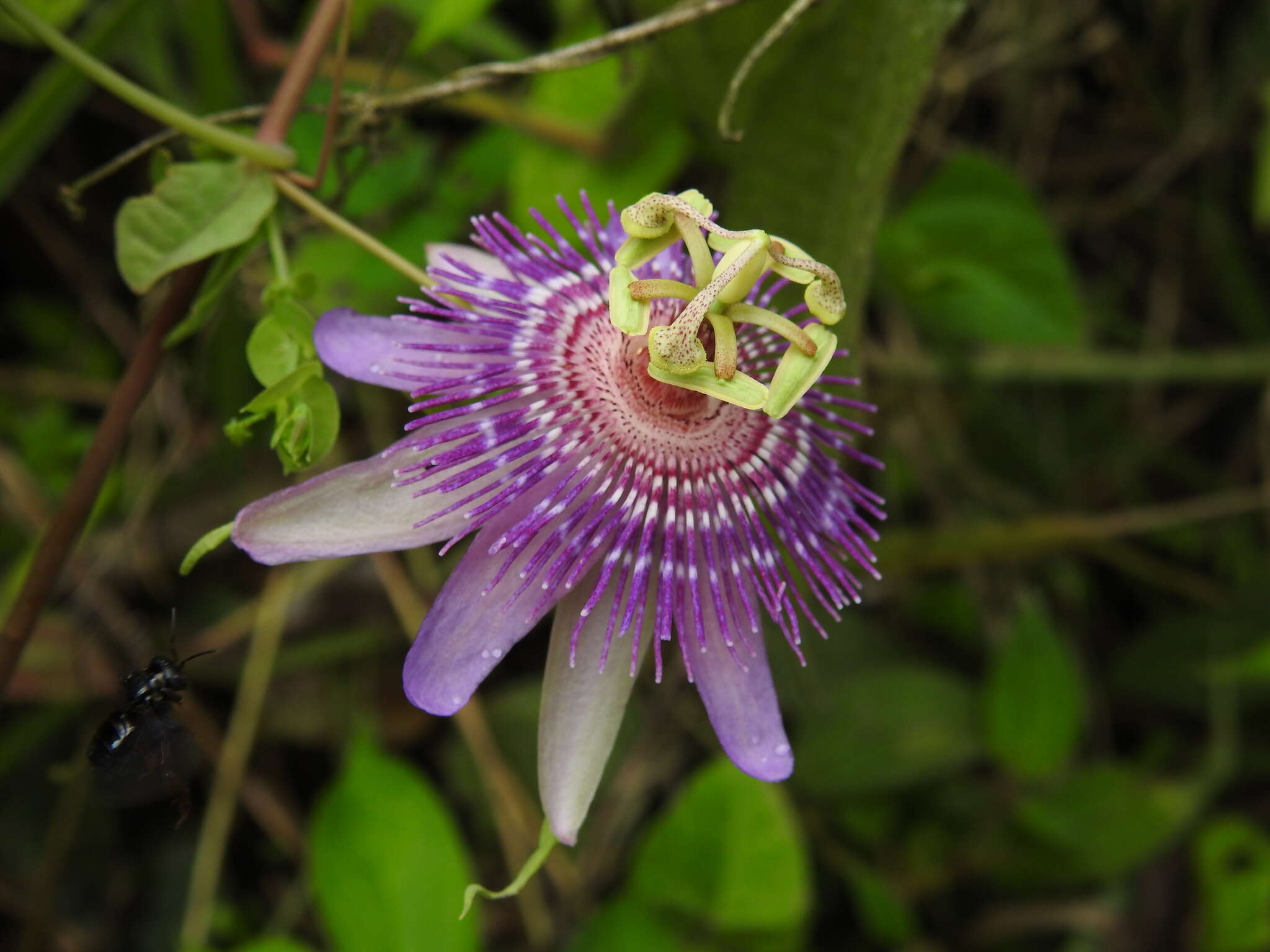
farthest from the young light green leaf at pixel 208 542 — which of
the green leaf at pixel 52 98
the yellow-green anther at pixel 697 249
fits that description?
the green leaf at pixel 52 98

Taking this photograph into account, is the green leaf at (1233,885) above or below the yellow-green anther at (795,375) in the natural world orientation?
below

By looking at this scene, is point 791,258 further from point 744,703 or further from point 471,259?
point 744,703

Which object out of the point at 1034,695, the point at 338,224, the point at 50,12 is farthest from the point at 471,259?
the point at 1034,695

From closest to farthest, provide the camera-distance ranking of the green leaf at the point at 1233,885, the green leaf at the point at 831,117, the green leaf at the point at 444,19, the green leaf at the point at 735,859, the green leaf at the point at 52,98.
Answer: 1. the green leaf at the point at 831,117
2. the green leaf at the point at 444,19
3. the green leaf at the point at 52,98
4. the green leaf at the point at 735,859
5. the green leaf at the point at 1233,885

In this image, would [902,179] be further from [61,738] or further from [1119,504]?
[61,738]

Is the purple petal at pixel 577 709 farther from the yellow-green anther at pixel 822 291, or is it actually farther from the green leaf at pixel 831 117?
the green leaf at pixel 831 117

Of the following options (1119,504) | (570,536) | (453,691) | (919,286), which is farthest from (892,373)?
(453,691)
